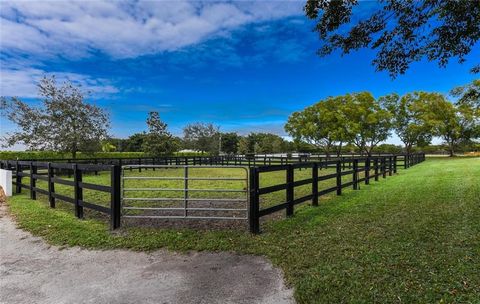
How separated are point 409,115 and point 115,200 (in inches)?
1862

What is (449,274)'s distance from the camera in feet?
11.5

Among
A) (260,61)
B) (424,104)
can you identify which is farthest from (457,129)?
(260,61)

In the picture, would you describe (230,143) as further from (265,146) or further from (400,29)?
(400,29)

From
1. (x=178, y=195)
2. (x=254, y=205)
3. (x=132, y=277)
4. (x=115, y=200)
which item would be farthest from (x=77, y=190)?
(x=254, y=205)

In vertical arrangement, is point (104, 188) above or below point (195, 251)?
above

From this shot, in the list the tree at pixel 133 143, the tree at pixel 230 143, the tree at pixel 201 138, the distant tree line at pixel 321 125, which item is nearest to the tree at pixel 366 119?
the distant tree line at pixel 321 125

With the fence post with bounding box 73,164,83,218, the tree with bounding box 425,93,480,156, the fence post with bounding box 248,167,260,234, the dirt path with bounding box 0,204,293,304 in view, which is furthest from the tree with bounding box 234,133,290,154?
the dirt path with bounding box 0,204,293,304

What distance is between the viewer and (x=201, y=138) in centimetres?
5256

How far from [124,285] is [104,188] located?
115 inches

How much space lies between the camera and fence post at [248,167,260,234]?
5430mm

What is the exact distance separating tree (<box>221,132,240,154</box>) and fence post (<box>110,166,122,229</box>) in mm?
80215

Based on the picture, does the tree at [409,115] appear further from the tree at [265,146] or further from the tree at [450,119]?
the tree at [265,146]

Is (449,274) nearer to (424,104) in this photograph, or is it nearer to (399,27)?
(399,27)

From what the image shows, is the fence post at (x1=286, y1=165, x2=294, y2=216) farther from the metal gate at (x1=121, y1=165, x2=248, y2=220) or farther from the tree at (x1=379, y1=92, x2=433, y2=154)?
the tree at (x1=379, y1=92, x2=433, y2=154)
